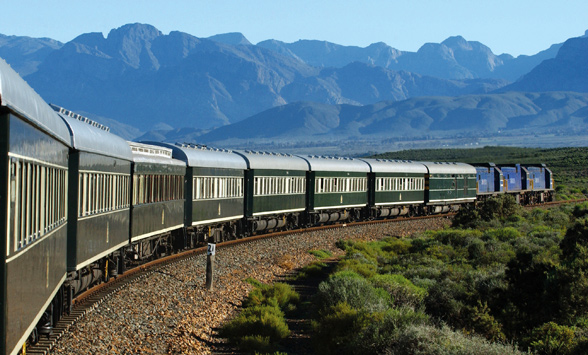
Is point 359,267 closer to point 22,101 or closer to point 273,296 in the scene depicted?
point 273,296

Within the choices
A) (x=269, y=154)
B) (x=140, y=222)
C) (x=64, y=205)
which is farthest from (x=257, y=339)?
(x=269, y=154)

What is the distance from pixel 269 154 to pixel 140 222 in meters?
15.8

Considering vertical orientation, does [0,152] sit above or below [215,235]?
above

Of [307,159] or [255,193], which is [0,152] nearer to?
[255,193]

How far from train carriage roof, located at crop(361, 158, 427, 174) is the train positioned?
4.3 inches

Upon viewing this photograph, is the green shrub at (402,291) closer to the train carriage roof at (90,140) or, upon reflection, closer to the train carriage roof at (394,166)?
the train carriage roof at (90,140)

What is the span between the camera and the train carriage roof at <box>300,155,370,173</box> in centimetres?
3872

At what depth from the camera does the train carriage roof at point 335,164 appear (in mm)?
38719

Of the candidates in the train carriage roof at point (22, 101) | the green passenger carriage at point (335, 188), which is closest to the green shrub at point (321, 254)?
the green passenger carriage at point (335, 188)

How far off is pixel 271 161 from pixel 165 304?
17870 millimetres

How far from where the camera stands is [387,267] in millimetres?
25031

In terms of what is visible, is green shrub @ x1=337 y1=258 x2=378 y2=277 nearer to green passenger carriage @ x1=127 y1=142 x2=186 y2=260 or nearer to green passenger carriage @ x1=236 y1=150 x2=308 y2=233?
green passenger carriage @ x1=127 y1=142 x2=186 y2=260

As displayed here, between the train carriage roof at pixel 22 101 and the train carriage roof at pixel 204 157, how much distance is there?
1536 centimetres

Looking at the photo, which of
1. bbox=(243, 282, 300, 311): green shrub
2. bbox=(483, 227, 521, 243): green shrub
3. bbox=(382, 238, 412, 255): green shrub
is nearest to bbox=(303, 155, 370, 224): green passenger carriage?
bbox=(382, 238, 412, 255): green shrub
